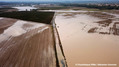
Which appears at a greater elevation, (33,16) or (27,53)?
(33,16)

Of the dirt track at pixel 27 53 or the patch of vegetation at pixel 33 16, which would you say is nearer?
the dirt track at pixel 27 53

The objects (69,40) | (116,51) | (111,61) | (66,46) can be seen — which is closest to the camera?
(111,61)

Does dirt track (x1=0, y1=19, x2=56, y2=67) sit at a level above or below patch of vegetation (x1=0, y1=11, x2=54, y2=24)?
below

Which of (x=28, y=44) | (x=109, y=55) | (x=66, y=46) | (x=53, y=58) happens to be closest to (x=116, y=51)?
(x=109, y=55)

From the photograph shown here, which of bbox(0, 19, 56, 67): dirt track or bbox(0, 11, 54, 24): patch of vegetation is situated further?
bbox(0, 11, 54, 24): patch of vegetation

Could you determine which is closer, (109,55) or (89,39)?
(109,55)

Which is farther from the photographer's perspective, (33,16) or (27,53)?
(33,16)

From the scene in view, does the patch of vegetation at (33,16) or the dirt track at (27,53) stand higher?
the patch of vegetation at (33,16)

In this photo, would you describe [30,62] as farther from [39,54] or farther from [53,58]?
[53,58]

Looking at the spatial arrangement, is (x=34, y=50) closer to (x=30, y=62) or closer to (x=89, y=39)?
(x=30, y=62)

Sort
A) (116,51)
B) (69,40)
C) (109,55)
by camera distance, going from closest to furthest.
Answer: (109,55), (116,51), (69,40)
